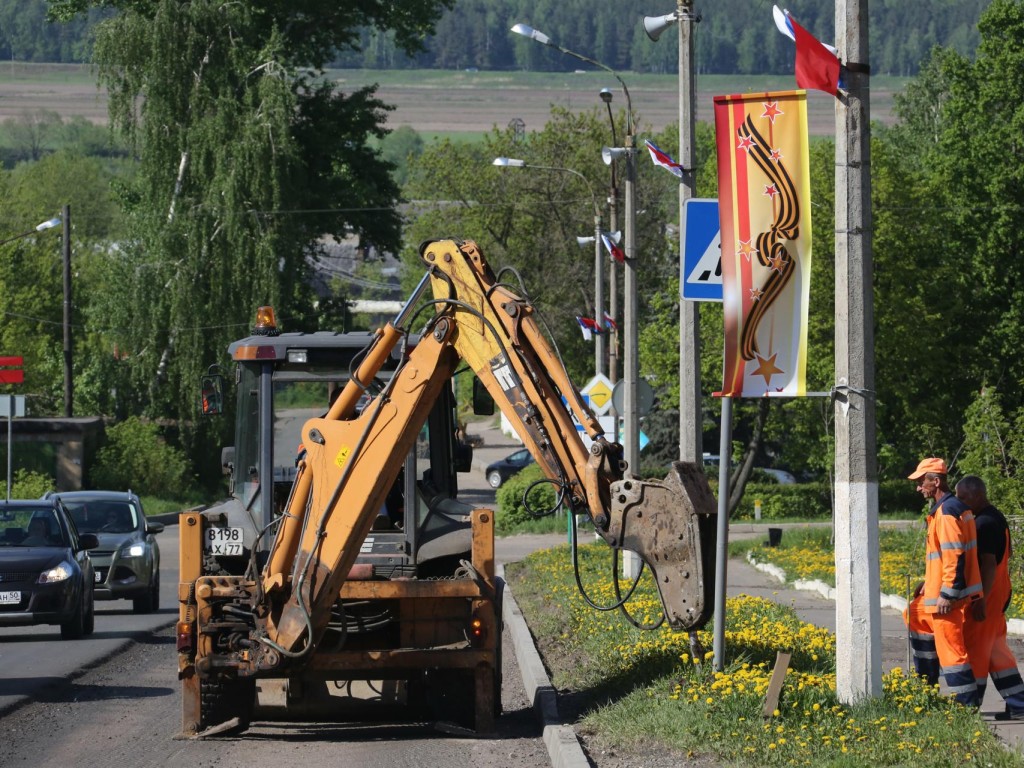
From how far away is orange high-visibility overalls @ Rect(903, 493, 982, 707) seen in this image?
1081cm

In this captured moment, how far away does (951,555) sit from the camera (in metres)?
10.9

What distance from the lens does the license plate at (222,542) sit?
1156 cm

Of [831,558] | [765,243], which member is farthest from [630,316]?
[765,243]

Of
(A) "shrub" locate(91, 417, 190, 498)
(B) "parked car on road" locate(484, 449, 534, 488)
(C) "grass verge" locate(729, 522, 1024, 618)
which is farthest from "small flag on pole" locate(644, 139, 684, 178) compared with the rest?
(B) "parked car on road" locate(484, 449, 534, 488)

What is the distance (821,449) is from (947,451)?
380 centimetres

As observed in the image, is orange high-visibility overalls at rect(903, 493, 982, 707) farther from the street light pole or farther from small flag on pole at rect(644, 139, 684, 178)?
small flag on pole at rect(644, 139, 684, 178)

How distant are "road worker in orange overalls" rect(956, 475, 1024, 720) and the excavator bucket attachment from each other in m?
2.41

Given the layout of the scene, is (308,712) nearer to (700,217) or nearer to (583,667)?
(583,667)

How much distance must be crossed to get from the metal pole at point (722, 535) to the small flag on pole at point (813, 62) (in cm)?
208

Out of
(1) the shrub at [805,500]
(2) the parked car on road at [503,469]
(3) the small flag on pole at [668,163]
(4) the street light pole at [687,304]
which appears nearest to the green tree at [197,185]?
(2) the parked car on road at [503,469]

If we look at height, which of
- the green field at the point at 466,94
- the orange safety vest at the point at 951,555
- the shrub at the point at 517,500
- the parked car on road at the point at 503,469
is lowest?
the parked car on road at the point at 503,469

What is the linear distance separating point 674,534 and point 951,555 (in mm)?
2264

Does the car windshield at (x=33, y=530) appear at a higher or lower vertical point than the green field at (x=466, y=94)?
lower

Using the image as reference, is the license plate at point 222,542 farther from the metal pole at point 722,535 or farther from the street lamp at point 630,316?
the street lamp at point 630,316
